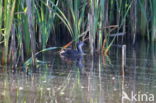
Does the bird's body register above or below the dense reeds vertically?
below

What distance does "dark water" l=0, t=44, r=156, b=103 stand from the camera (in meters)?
5.57

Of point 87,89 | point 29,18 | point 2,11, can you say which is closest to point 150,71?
point 87,89

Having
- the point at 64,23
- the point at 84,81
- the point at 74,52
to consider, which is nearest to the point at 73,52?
the point at 74,52

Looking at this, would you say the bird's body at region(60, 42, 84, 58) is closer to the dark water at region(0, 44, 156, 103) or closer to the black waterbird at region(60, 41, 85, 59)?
the black waterbird at region(60, 41, 85, 59)

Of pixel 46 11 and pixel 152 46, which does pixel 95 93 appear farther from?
pixel 152 46

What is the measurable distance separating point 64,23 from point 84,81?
104 inches

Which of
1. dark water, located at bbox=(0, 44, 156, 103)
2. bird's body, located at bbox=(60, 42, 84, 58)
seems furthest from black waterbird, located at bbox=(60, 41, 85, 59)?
dark water, located at bbox=(0, 44, 156, 103)

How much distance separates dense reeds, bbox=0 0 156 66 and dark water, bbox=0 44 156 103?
0.38 metres

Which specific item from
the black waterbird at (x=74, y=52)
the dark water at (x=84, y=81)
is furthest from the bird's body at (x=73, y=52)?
the dark water at (x=84, y=81)

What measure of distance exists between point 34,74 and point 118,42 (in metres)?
3.74

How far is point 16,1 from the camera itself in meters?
7.34

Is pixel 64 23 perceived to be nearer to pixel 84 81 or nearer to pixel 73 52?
pixel 73 52

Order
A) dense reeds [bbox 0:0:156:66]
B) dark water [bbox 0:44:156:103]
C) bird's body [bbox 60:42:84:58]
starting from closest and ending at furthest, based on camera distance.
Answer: dark water [bbox 0:44:156:103] < dense reeds [bbox 0:0:156:66] < bird's body [bbox 60:42:84:58]

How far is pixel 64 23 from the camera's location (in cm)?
893
